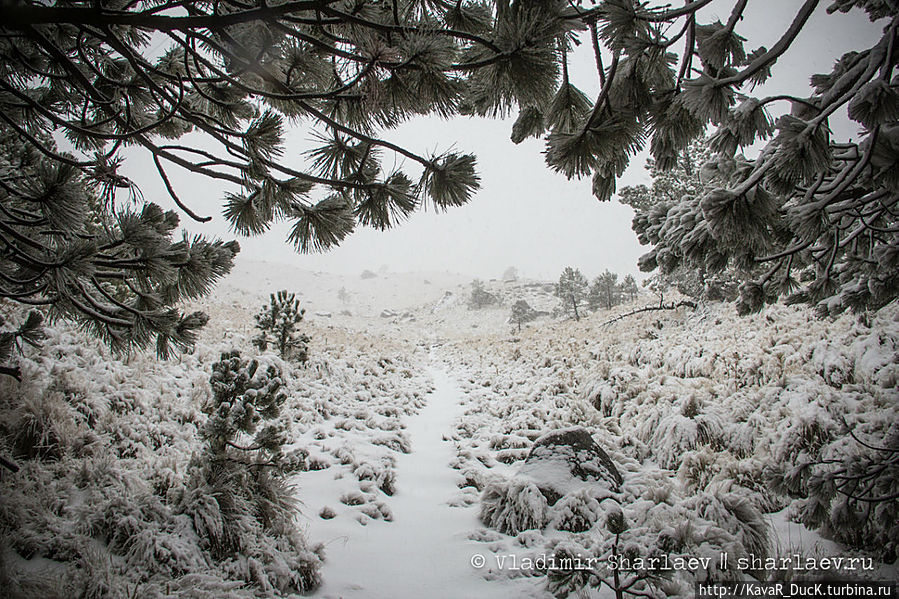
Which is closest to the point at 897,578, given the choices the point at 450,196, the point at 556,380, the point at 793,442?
the point at 793,442

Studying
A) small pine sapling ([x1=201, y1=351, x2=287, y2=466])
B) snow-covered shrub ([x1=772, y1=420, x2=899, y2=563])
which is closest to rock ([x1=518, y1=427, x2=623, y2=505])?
snow-covered shrub ([x1=772, y1=420, x2=899, y2=563])

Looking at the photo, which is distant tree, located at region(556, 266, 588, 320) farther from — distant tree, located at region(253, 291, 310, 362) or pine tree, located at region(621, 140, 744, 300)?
pine tree, located at region(621, 140, 744, 300)

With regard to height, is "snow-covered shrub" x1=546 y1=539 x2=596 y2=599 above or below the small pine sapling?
below

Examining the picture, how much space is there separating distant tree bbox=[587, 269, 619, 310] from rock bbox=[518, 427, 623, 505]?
34.5 metres

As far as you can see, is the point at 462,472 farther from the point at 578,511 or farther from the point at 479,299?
the point at 479,299

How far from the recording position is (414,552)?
3.38 meters

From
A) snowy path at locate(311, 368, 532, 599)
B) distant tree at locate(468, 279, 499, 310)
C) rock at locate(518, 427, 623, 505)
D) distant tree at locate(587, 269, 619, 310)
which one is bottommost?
snowy path at locate(311, 368, 532, 599)

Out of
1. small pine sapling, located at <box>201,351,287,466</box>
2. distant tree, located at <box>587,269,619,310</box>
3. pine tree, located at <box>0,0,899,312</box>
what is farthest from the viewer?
distant tree, located at <box>587,269,619,310</box>

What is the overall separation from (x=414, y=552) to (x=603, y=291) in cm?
3765

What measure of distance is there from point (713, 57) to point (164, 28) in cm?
253

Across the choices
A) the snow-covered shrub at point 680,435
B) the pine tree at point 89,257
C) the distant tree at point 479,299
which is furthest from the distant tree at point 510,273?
the pine tree at point 89,257

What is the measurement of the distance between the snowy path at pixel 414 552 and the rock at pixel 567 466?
3.39 ft

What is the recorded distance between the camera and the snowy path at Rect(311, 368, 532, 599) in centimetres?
283

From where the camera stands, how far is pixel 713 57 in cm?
159
